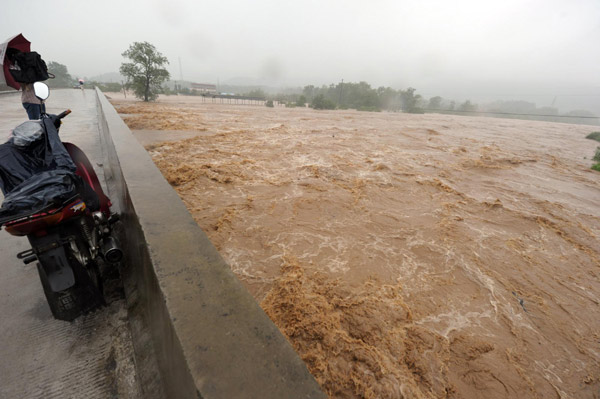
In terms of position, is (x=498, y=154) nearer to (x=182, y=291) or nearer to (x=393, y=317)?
(x=393, y=317)

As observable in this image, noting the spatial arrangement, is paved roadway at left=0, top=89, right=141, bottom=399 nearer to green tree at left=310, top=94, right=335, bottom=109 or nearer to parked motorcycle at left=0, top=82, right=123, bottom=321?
parked motorcycle at left=0, top=82, right=123, bottom=321

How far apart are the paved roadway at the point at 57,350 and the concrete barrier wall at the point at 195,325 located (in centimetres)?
14

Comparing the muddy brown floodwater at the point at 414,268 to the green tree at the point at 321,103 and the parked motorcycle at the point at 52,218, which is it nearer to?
the parked motorcycle at the point at 52,218

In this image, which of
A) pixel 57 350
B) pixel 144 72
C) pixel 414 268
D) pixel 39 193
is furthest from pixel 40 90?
pixel 144 72

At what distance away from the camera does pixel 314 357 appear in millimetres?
2354

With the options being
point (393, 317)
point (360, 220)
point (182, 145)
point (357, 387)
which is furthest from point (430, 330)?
point (182, 145)

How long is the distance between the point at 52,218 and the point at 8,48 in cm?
354

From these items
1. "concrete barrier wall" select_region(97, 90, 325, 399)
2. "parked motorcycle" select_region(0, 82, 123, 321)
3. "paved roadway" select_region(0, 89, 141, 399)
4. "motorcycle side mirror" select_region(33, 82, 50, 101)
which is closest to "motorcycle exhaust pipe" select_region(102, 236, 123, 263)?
"parked motorcycle" select_region(0, 82, 123, 321)

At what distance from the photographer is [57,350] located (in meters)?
1.77

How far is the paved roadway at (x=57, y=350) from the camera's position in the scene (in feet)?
5.18

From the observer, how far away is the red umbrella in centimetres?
334

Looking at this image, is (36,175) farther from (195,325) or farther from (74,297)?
(195,325)

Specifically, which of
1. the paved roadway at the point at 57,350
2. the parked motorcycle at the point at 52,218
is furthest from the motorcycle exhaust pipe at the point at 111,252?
the paved roadway at the point at 57,350

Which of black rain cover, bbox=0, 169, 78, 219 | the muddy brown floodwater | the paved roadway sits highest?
black rain cover, bbox=0, 169, 78, 219
